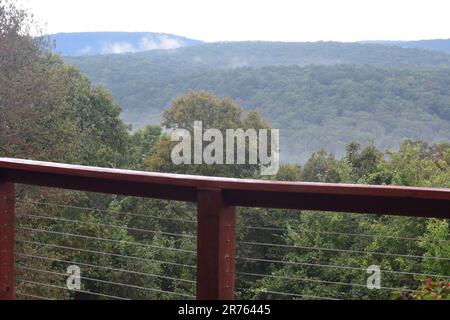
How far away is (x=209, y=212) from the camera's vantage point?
174cm

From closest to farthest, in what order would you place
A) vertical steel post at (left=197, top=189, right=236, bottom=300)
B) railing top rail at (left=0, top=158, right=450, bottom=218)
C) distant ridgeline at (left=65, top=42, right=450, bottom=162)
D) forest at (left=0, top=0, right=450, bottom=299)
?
railing top rail at (left=0, top=158, right=450, bottom=218)
vertical steel post at (left=197, top=189, right=236, bottom=300)
forest at (left=0, top=0, right=450, bottom=299)
distant ridgeline at (left=65, top=42, right=450, bottom=162)

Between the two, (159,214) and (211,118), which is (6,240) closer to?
(159,214)

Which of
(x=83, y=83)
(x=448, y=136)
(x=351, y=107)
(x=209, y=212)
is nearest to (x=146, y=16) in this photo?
(x=351, y=107)

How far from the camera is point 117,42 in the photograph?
74125 mm

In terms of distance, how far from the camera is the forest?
527 inches

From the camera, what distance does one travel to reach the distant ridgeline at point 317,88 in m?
44.0

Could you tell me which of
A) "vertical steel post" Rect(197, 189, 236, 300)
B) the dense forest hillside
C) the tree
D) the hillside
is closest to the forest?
the tree

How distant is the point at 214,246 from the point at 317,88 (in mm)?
50127

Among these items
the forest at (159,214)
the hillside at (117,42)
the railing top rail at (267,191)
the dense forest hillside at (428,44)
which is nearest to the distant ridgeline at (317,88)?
the dense forest hillside at (428,44)

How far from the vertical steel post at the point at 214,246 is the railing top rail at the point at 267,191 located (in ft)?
0.12

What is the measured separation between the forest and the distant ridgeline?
3.29 m

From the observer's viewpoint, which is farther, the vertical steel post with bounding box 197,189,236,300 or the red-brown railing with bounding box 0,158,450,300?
the vertical steel post with bounding box 197,189,236,300
